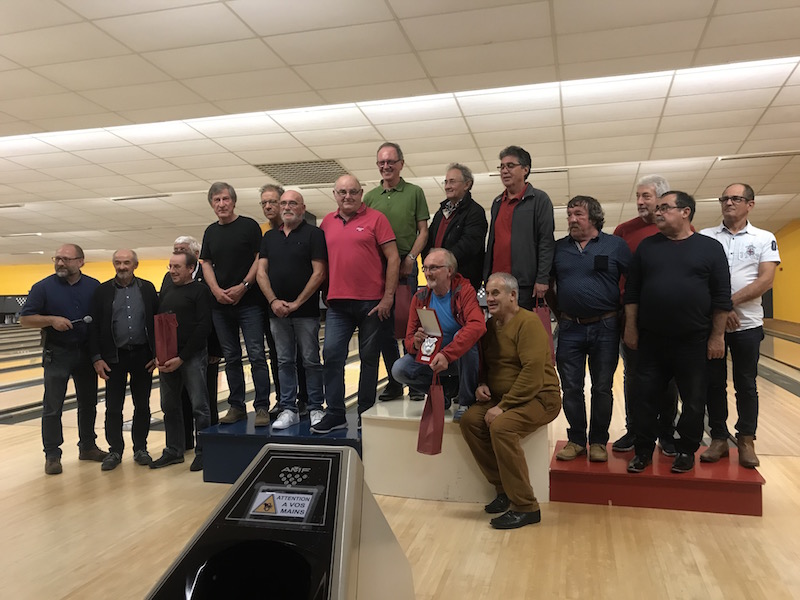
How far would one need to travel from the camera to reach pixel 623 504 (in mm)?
2918

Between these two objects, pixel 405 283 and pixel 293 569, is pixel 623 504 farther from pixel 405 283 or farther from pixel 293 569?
pixel 293 569

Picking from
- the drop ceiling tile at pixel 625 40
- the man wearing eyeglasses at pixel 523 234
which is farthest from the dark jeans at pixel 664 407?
the drop ceiling tile at pixel 625 40

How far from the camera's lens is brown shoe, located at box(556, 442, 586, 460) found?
313cm

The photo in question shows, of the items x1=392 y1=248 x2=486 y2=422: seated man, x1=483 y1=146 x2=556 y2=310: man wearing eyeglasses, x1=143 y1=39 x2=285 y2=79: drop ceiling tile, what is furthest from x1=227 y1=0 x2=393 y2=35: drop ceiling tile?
x1=392 y1=248 x2=486 y2=422: seated man

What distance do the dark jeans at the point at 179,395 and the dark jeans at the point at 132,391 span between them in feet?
0.59

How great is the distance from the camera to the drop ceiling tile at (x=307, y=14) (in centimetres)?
384

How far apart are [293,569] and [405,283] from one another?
2583 mm

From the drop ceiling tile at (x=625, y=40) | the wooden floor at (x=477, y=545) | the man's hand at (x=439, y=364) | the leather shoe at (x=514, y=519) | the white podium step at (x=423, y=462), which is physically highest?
the drop ceiling tile at (x=625, y=40)

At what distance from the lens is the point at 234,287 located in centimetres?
353

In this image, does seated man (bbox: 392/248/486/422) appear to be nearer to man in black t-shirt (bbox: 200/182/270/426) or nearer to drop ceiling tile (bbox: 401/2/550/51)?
man in black t-shirt (bbox: 200/182/270/426)

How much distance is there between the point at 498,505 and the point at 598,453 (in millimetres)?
615

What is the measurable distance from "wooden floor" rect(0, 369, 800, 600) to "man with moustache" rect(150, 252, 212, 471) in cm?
41

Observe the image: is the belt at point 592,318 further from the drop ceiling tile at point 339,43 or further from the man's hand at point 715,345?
the drop ceiling tile at point 339,43

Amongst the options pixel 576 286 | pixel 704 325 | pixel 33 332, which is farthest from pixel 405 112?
pixel 33 332
